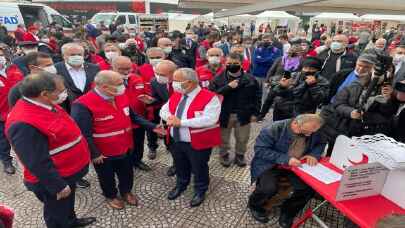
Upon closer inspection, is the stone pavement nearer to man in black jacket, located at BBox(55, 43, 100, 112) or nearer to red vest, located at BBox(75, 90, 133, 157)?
red vest, located at BBox(75, 90, 133, 157)

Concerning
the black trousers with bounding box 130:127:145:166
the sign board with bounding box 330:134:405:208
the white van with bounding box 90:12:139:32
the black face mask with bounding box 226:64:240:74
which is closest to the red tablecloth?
the sign board with bounding box 330:134:405:208

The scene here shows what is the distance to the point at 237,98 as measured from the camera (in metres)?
3.91

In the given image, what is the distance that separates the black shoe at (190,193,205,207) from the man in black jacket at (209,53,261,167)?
1.07 meters

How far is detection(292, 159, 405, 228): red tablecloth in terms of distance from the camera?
2.08 m

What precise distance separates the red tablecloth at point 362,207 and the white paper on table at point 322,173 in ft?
0.22

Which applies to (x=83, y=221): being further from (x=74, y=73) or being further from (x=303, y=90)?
(x=303, y=90)

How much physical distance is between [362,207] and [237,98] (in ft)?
6.84

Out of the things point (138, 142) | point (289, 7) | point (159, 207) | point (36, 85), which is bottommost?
point (159, 207)

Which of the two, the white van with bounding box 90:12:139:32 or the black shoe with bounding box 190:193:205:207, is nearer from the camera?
the black shoe with bounding box 190:193:205:207

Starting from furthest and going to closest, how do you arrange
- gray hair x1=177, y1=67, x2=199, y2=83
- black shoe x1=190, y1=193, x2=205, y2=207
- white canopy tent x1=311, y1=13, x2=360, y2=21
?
white canopy tent x1=311, y1=13, x2=360, y2=21 → black shoe x1=190, y1=193, x2=205, y2=207 → gray hair x1=177, y1=67, x2=199, y2=83

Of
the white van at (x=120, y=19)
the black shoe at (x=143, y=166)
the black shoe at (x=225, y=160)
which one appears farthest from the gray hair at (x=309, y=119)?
the white van at (x=120, y=19)

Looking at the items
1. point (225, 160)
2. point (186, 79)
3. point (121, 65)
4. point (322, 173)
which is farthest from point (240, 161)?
point (121, 65)

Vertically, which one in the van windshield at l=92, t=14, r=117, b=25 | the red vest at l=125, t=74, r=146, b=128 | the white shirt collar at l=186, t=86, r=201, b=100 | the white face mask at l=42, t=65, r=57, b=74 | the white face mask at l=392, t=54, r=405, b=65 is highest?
the van windshield at l=92, t=14, r=117, b=25

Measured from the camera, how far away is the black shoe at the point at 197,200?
3.39 metres
